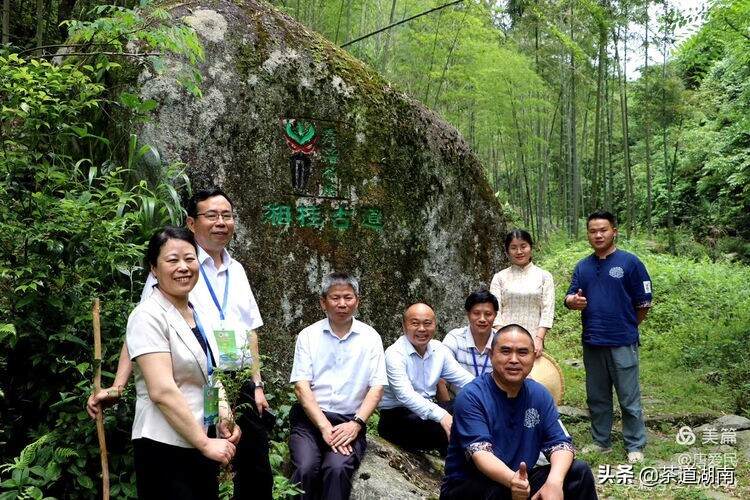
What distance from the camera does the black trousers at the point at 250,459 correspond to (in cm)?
270

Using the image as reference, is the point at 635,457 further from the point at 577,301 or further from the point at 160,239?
the point at 160,239

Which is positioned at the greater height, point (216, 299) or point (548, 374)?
point (216, 299)

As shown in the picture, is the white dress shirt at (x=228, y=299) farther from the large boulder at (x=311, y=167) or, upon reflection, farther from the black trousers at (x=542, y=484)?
the large boulder at (x=311, y=167)

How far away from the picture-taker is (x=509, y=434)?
2656 millimetres

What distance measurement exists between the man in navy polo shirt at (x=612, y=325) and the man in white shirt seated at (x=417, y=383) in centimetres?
119

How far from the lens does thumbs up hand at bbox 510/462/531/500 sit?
2436 mm

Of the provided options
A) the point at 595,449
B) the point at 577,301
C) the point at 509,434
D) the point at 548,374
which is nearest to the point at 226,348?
the point at 509,434

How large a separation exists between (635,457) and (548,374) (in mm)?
804

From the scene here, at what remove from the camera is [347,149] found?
4.80m

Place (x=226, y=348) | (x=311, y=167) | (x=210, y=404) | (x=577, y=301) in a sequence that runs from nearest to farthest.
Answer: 1. (x=210, y=404)
2. (x=226, y=348)
3. (x=577, y=301)
4. (x=311, y=167)

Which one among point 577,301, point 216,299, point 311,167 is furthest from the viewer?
point 311,167

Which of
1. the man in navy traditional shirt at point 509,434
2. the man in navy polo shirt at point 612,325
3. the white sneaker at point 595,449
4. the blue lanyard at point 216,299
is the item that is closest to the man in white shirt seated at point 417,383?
the man in navy traditional shirt at point 509,434

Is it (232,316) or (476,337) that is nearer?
(232,316)

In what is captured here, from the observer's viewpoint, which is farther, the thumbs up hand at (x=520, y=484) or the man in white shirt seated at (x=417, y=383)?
the man in white shirt seated at (x=417, y=383)
